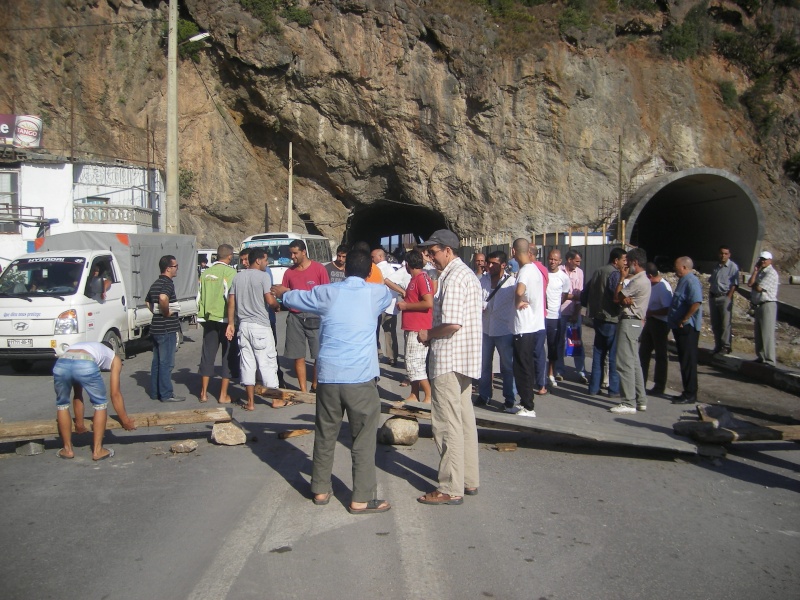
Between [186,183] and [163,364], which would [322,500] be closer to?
[163,364]

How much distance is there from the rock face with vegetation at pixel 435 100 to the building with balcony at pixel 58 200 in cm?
470

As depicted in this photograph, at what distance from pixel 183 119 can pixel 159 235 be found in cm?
1954

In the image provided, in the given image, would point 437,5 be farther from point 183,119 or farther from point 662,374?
point 662,374

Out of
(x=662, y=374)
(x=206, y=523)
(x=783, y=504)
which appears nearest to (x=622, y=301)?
(x=662, y=374)

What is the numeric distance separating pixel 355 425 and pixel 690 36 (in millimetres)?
39180

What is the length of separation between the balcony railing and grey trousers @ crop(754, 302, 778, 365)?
2202 centimetres

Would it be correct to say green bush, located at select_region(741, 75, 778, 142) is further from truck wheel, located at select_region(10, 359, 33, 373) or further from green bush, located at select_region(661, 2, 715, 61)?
truck wheel, located at select_region(10, 359, 33, 373)

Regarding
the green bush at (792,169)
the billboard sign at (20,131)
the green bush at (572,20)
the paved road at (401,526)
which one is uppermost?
the green bush at (572,20)

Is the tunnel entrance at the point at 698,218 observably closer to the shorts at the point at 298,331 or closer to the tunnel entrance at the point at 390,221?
the tunnel entrance at the point at 390,221

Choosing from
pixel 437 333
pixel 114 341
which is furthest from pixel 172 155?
pixel 437 333

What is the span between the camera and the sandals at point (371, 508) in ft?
16.2

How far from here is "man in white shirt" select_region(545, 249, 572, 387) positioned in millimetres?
9500

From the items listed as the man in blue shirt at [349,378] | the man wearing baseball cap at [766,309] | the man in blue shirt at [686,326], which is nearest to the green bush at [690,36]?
the man wearing baseball cap at [766,309]

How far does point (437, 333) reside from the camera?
518cm
